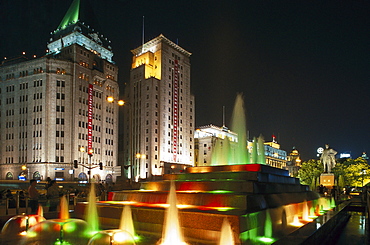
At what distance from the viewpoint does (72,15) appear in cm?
8575

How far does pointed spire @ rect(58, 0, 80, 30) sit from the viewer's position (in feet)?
276

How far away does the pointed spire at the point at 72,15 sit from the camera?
84.0 metres

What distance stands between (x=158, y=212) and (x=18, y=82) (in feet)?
240

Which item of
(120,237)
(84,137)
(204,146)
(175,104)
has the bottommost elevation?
(120,237)

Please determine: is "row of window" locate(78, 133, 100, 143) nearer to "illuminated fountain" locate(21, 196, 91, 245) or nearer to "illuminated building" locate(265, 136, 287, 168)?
"illuminated fountain" locate(21, 196, 91, 245)

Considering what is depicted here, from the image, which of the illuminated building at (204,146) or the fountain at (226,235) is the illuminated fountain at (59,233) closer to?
the fountain at (226,235)

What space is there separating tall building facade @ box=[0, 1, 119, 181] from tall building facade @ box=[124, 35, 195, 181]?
9.64 metres

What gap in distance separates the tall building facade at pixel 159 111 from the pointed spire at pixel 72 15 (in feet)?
63.2

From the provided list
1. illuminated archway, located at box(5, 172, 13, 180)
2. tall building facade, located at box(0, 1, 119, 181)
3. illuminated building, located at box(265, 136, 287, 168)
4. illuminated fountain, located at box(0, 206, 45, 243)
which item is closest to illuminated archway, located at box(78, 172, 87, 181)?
tall building facade, located at box(0, 1, 119, 181)

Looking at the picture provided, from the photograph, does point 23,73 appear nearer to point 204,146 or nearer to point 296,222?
point 204,146

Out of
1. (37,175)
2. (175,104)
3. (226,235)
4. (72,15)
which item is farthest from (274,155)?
(226,235)

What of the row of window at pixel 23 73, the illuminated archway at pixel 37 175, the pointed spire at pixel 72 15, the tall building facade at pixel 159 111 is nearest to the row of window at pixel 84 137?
the tall building facade at pixel 159 111

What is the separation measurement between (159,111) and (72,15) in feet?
122

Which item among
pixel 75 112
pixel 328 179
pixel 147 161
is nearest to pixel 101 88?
pixel 75 112
